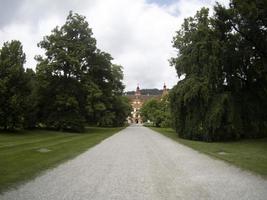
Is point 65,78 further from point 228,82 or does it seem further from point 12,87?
point 228,82

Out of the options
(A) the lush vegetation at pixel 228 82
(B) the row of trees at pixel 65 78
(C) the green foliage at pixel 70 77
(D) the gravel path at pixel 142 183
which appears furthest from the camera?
(C) the green foliage at pixel 70 77

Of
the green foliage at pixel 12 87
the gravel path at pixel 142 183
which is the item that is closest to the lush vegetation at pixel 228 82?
the gravel path at pixel 142 183

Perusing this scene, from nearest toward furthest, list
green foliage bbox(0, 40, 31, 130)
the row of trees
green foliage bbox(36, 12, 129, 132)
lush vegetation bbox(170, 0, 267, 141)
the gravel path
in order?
1. the gravel path
2. lush vegetation bbox(170, 0, 267, 141)
3. green foliage bbox(0, 40, 31, 130)
4. the row of trees
5. green foliage bbox(36, 12, 129, 132)

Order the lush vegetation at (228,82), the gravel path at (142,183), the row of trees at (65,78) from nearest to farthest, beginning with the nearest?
the gravel path at (142,183) → the lush vegetation at (228,82) → the row of trees at (65,78)

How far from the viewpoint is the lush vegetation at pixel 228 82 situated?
83.5 ft

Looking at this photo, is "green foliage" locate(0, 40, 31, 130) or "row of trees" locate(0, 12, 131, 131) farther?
"row of trees" locate(0, 12, 131, 131)

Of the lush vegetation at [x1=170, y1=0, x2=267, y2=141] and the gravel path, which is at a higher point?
the lush vegetation at [x1=170, y1=0, x2=267, y2=141]

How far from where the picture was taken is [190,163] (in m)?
13.8

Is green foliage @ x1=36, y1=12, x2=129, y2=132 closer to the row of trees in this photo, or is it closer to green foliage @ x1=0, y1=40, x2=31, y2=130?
the row of trees

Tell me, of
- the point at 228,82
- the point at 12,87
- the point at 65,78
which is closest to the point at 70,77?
the point at 65,78

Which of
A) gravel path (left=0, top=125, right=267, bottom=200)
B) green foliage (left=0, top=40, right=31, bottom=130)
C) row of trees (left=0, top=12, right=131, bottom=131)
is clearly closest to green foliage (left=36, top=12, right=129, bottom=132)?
row of trees (left=0, top=12, right=131, bottom=131)

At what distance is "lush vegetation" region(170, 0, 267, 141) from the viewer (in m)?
25.5

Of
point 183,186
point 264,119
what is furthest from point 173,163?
point 264,119

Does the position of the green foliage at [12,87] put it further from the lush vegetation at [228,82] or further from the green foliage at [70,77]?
the lush vegetation at [228,82]
